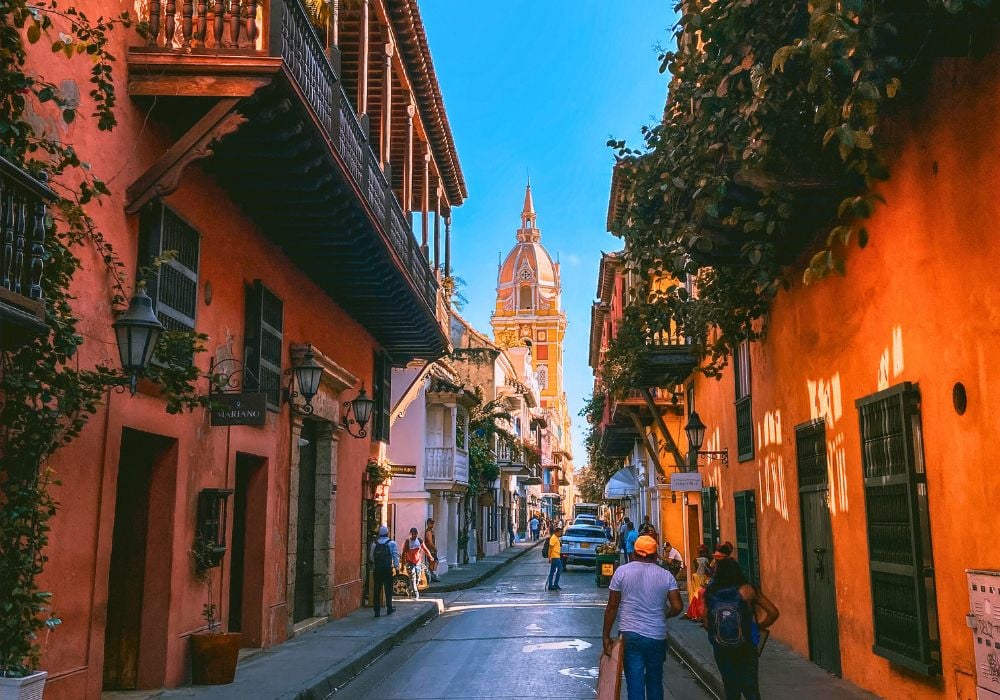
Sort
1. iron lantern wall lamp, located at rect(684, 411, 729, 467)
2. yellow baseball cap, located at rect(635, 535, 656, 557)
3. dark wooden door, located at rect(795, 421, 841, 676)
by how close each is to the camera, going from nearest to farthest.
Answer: yellow baseball cap, located at rect(635, 535, 656, 557) → dark wooden door, located at rect(795, 421, 841, 676) → iron lantern wall lamp, located at rect(684, 411, 729, 467)

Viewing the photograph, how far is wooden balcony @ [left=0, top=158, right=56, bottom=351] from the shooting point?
5527 mm

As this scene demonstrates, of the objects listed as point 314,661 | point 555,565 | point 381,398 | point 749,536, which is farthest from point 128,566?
point 555,565

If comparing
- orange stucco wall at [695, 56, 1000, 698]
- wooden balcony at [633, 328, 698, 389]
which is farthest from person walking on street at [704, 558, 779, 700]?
wooden balcony at [633, 328, 698, 389]

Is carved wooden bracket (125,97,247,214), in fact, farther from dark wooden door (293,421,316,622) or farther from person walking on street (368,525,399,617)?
→ person walking on street (368,525,399,617)

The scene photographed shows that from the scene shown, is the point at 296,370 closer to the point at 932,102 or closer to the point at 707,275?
the point at 707,275

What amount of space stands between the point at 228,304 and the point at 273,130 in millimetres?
2691

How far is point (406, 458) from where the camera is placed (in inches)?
1273

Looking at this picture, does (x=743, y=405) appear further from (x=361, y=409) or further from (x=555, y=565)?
(x=555, y=565)

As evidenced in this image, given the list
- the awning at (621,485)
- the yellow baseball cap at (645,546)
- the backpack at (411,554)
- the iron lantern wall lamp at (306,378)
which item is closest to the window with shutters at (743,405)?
the iron lantern wall lamp at (306,378)

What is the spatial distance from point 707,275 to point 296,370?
594 cm

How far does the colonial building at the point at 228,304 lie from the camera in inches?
321

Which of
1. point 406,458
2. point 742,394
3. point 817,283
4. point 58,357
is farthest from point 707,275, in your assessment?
point 406,458

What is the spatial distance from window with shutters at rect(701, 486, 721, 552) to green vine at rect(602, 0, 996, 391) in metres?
7.62

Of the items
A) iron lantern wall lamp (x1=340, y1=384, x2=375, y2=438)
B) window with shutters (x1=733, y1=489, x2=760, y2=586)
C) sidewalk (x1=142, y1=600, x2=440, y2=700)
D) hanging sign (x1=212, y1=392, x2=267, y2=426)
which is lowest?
sidewalk (x1=142, y1=600, x2=440, y2=700)
